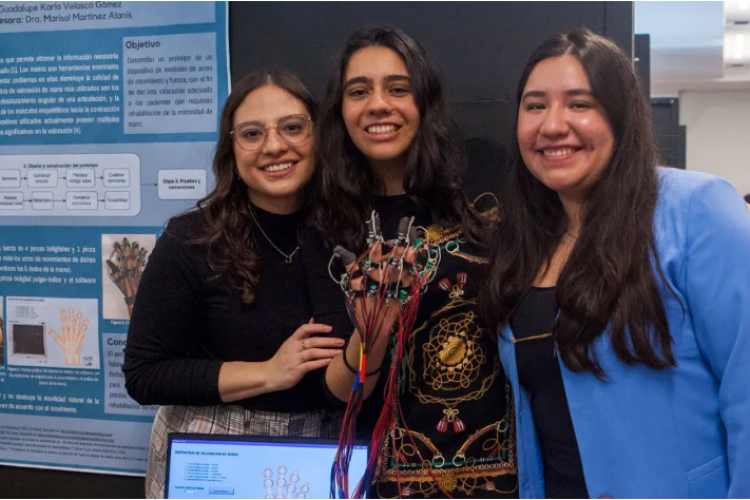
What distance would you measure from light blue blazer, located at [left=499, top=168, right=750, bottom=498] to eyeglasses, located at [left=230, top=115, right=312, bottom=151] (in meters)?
0.80

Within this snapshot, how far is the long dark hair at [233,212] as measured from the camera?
5.03 feet

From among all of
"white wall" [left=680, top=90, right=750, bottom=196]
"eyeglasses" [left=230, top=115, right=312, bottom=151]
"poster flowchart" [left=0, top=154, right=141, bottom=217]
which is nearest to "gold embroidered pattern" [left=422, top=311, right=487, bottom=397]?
"eyeglasses" [left=230, top=115, right=312, bottom=151]

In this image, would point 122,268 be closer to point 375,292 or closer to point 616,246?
point 375,292

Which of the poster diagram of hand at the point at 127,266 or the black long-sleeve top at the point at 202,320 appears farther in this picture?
the poster diagram of hand at the point at 127,266

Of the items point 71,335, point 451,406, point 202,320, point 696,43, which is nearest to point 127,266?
point 71,335

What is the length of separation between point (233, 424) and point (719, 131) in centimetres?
1076

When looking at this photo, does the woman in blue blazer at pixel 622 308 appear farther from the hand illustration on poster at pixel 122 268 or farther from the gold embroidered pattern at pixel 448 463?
the hand illustration on poster at pixel 122 268

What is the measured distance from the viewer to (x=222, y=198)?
1.58 meters

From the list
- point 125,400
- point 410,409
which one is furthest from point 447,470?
point 125,400

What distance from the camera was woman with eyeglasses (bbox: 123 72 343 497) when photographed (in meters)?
1.53

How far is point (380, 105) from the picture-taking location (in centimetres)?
142

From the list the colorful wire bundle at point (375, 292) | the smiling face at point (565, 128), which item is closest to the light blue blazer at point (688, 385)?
the smiling face at point (565, 128)

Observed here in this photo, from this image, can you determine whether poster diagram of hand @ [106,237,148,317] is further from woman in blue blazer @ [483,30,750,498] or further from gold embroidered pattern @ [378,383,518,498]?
woman in blue blazer @ [483,30,750,498]

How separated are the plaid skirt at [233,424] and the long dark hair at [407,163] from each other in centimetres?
45
